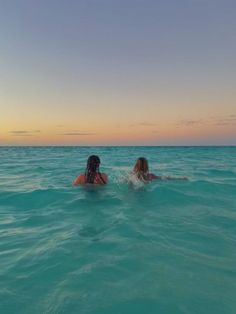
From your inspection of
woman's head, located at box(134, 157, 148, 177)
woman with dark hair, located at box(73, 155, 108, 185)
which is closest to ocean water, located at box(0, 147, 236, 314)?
woman with dark hair, located at box(73, 155, 108, 185)

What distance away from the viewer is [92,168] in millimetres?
8414

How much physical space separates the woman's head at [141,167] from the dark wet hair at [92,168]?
3.72 ft

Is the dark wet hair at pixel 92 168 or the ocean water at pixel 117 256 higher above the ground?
the dark wet hair at pixel 92 168

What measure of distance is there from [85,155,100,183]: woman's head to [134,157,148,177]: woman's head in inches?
51.2

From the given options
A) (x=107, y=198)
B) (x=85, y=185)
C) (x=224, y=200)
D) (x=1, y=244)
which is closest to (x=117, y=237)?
(x=1, y=244)

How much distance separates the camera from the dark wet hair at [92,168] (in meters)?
8.25

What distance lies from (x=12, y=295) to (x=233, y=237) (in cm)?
363

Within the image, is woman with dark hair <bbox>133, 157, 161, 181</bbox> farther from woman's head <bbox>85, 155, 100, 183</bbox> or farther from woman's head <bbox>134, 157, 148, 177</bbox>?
woman's head <bbox>85, 155, 100, 183</bbox>

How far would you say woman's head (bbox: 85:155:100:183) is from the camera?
325 inches

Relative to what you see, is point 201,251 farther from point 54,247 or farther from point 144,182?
point 144,182

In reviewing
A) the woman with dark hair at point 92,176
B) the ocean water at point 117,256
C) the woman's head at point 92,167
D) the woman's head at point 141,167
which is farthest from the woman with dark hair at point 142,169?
the ocean water at point 117,256

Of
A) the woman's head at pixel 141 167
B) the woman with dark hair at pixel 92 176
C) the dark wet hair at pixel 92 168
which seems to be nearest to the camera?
the dark wet hair at pixel 92 168

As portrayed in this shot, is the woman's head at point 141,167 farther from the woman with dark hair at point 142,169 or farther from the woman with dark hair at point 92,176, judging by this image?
the woman with dark hair at point 92,176

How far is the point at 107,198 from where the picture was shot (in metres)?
7.93
